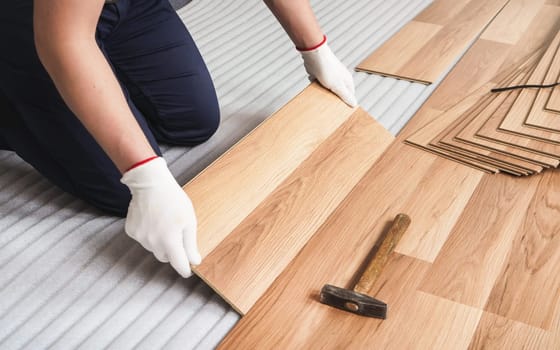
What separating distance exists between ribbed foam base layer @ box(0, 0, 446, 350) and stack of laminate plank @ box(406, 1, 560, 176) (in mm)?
190

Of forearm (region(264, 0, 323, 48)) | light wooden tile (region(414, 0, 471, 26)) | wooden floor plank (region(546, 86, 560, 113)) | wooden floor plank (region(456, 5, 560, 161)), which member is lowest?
light wooden tile (region(414, 0, 471, 26))

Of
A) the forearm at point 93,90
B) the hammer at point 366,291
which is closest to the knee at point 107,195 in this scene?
the forearm at point 93,90

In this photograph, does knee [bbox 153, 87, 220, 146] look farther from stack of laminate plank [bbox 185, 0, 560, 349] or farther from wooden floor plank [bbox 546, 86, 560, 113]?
wooden floor plank [bbox 546, 86, 560, 113]

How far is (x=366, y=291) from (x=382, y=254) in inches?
4.3

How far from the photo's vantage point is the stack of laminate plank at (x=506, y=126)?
5.24ft

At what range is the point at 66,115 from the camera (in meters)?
1.47

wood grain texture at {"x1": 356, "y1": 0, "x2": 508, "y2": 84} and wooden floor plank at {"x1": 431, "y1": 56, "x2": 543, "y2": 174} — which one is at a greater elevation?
wooden floor plank at {"x1": 431, "y1": 56, "x2": 543, "y2": 174}

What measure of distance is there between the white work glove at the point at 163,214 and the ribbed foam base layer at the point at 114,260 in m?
0.15

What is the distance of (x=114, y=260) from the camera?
1472 mm

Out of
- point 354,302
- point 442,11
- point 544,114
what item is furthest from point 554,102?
point 442,11

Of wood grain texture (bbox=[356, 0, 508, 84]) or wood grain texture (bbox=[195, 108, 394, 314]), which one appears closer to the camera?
wood grain texture (bbox=[195, 108, 394, 314])

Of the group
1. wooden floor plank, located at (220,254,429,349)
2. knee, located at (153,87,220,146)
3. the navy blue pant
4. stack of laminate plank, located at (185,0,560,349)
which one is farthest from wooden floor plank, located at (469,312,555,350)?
knee, located at (153,87,220,146)

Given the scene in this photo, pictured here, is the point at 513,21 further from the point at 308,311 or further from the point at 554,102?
the point at 308,311

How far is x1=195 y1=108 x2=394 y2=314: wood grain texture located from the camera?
1.30 m
